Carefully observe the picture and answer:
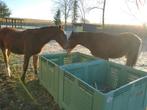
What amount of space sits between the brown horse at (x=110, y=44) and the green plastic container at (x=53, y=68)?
0.27 metres

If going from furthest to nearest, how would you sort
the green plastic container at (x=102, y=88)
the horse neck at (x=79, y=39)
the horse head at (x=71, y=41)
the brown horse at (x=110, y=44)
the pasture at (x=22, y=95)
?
the horse neck at (x=79, y=39), the horse head at (x=71, y=41), the brown horse at (x=110, y=44), the pasture at (x=22, y=95), the green plastic container at (x=102, y=88)

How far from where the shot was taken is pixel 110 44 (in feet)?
15.8

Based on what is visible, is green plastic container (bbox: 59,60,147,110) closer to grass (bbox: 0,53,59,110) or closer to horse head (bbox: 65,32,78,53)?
grass (bbox: 0,53,59,110)

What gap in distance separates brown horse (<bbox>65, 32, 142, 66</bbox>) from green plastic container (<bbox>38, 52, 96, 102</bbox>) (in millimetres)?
271

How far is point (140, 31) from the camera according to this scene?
21.7m

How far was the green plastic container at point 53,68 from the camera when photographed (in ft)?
11.2

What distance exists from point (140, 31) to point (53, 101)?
20.5m

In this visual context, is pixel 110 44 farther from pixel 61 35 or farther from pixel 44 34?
pixel 44 34

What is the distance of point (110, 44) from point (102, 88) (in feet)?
5.30

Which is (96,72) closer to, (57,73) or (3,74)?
(57,73)

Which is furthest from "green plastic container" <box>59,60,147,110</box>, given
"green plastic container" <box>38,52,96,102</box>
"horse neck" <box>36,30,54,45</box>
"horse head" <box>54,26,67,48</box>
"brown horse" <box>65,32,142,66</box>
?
"horse neck" <box>36,30,54,45</box>

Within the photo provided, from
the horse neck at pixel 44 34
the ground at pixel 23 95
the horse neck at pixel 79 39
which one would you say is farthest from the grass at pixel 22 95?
the horse neck at pixel 79 39

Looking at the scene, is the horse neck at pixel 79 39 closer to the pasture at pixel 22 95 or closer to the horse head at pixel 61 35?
the horse head at pixel 61 35

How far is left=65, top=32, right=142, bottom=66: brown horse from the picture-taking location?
451 cm
